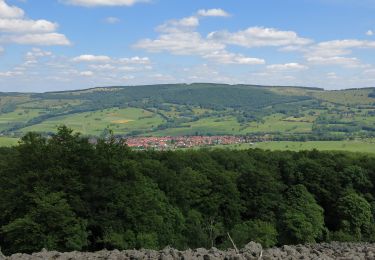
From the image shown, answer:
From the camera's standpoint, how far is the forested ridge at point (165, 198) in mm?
37625

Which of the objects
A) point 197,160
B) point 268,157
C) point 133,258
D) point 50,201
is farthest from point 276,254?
point 268,157

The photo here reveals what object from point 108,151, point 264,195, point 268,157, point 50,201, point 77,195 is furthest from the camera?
point 268,157

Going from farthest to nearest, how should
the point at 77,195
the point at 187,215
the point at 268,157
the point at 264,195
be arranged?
the point at 268,157 → the point at 264,195 → the point at 187,215 → the point at 77,195

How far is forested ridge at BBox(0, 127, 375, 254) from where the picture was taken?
3762cm

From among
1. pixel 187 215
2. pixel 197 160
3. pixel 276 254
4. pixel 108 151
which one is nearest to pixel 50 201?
pixel 108 151

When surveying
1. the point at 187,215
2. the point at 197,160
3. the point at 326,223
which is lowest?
the point at 326,223

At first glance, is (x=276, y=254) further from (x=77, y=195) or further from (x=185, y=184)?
(x=185, y=184)

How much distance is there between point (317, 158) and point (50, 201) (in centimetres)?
4247

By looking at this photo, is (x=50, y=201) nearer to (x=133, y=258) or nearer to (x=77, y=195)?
(x=77, y=195)

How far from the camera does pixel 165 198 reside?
46.2 meters

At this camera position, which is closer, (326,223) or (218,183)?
(218,183)

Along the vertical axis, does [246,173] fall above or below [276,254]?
below

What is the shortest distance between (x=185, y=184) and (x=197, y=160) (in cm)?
1131

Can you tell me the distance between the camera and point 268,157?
6638 cm
